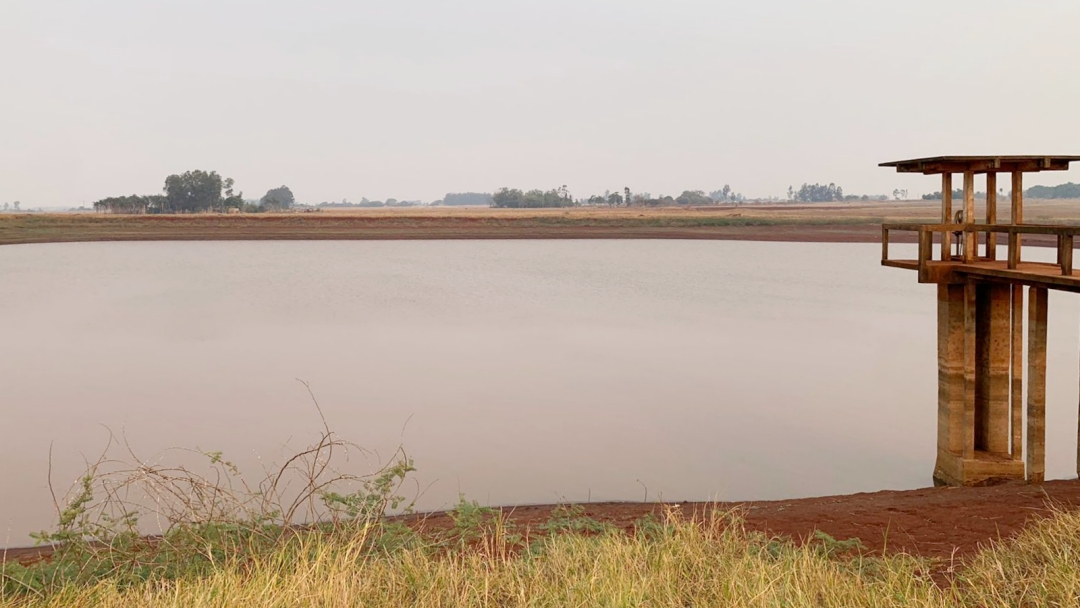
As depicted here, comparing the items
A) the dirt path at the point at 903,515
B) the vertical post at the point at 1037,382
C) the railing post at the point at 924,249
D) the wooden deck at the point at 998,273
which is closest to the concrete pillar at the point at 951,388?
the wooden deck at the point at 998,273

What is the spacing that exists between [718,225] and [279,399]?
6142cm

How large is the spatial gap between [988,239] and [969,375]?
2.01 meters

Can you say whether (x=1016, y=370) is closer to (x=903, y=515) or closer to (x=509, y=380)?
(x=903, y=515)

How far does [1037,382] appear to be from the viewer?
9953mm

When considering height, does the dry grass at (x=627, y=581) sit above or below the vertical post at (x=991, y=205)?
below

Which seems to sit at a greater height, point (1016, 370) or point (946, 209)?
point (946, 209)

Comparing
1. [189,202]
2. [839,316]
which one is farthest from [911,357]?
[189,202]

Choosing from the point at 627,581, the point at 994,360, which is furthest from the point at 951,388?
the point at 627,581

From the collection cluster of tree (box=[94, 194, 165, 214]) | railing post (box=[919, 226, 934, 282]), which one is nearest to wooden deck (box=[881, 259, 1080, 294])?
railing post (box=[919, 226, 934, 282])

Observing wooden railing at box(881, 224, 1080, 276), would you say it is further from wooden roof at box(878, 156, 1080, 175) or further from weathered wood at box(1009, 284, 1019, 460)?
wooden roof at box(878, 156, 1080, 175)

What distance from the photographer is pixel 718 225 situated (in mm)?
73562

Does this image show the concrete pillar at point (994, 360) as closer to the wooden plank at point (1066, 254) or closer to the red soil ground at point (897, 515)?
the red soil ground at point (897, 515)

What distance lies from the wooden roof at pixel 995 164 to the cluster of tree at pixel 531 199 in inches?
6373

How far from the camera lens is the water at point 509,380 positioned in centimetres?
1159
